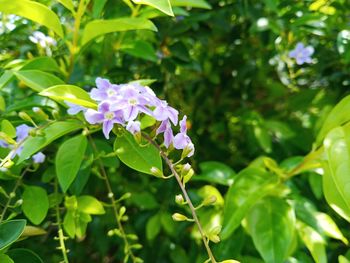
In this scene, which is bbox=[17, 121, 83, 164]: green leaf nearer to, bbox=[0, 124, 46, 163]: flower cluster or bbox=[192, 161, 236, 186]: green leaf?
bbox=[0, 124, 46, 163]: flower cluster

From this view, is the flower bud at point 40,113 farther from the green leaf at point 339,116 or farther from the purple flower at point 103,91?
the green leaf at point 339,116

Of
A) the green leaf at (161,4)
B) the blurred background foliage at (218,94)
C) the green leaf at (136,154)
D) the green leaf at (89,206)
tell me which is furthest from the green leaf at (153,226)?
the green leaf at (161,4)

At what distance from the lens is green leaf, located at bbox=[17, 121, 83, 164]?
32.7 inches

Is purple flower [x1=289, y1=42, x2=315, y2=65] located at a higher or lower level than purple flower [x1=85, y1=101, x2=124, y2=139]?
lower

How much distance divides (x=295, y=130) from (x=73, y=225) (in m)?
0.91

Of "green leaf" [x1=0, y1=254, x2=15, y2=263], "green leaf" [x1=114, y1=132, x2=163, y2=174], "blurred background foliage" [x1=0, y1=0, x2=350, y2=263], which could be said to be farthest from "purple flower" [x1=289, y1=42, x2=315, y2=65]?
"green leaf" [x1=0, y1=254, x2=15, y2=263]

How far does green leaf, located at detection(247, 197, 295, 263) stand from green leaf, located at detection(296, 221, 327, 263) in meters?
0.06

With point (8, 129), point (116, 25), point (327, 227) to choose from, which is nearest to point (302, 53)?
point (327, 227)

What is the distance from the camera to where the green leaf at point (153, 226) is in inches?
51.7

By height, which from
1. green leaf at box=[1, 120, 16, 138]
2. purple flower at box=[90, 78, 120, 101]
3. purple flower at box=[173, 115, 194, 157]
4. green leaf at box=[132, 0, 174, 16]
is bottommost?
green leaf at box=[1, 120, 16, 138]

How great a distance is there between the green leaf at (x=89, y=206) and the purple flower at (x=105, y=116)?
0.26 m

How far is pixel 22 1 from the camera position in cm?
90

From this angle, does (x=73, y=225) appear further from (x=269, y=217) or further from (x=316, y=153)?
(x=316, y=153)

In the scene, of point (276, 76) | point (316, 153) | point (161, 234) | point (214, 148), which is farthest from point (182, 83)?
point (316, 153)
